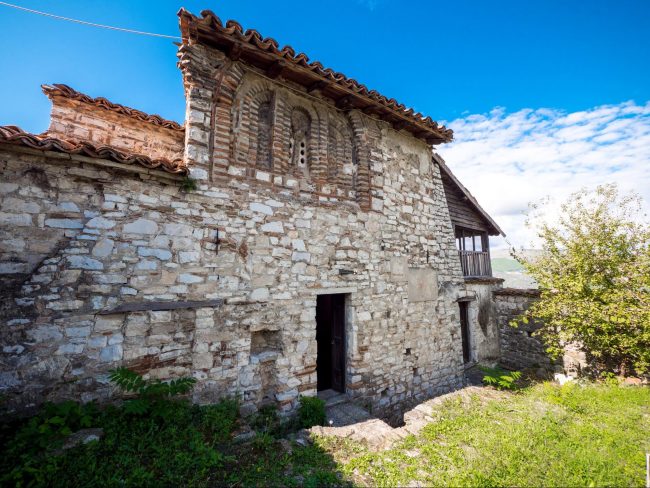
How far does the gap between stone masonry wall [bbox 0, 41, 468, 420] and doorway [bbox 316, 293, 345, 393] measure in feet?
0.87

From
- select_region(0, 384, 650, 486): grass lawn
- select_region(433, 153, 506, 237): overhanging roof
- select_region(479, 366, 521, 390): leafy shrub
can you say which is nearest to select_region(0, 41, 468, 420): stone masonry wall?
select_region(0, 384, 650, 486): grass lawn

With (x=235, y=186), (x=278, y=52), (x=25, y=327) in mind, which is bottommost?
(x=25, y=327)

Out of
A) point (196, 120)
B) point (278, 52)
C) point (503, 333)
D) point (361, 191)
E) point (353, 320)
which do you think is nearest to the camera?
point (196, 120)

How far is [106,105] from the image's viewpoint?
215 inches

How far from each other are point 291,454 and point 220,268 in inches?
107

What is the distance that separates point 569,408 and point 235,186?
7014mm

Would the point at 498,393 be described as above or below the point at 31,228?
below

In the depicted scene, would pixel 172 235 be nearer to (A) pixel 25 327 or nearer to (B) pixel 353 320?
(A) pixel 25 327

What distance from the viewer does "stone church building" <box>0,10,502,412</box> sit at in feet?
10.9

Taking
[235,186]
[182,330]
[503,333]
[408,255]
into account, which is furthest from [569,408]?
[235,186]

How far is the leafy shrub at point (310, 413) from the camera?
4.53 meters

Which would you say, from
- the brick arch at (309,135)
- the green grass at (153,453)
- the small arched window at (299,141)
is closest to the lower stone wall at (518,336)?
the brick arch at (309,135)

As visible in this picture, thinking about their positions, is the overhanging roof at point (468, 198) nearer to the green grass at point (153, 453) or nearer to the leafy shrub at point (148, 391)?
the green grass at point (153, 453)

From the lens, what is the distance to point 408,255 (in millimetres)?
6656
